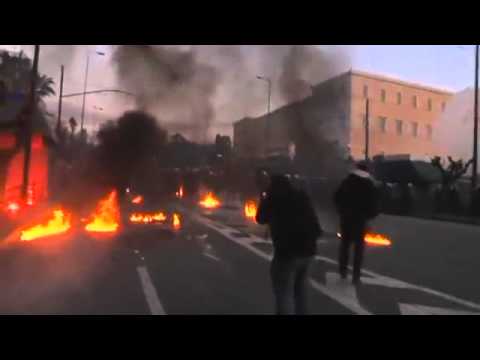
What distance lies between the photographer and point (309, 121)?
21.6 metres

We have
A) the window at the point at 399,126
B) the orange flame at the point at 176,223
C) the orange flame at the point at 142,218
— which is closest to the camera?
the orange flame at the point at 142,218

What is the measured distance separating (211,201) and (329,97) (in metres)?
9.56

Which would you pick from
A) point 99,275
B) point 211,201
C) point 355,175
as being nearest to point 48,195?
point 211,201

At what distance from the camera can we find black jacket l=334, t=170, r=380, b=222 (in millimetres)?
7164

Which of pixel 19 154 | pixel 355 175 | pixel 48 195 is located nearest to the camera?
pixel 355 175

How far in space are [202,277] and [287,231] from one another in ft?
11.5

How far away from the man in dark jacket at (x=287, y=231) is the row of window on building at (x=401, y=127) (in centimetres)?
5006

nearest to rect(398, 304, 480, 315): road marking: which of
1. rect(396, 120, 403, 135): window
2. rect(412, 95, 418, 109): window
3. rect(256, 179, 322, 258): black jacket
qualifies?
rect(256, 179, 322, 258): black jacket

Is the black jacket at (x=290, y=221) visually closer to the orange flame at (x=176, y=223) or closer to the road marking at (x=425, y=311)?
the road marking at (x=425, y=311)

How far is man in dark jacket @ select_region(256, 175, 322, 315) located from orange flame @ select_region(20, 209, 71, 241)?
8.60 m

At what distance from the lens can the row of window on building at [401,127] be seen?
53.5m

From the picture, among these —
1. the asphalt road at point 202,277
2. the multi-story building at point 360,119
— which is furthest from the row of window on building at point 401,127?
the asphalt road at point 202,277

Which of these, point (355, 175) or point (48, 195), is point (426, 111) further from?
point (355, 175)

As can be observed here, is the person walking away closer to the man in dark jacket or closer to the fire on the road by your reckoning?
the man in dark jacket
